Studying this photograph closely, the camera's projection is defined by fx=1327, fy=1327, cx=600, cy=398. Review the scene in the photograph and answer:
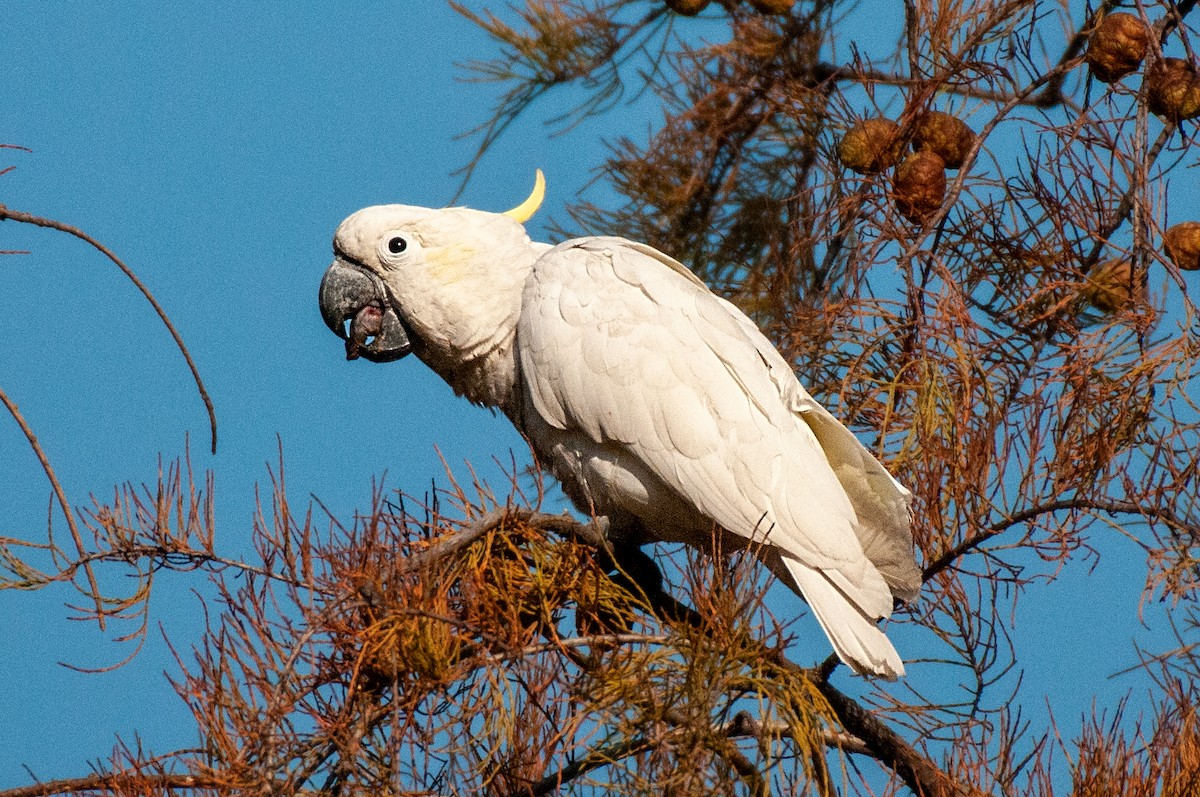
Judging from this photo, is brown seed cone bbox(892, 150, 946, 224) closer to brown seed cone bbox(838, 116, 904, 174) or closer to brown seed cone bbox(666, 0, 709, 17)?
brown seed cone bbox(838, 116, 904, 174)

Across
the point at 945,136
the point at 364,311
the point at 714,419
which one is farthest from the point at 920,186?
the point at 364,311

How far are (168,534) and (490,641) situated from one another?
0.58 meters

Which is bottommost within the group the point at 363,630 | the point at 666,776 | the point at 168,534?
the point at 666,776

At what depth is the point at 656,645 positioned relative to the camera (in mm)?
2236

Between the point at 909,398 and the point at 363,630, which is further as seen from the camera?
the point at 909,398

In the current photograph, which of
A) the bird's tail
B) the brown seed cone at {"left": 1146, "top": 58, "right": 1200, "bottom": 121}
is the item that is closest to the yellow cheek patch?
the bird's tail

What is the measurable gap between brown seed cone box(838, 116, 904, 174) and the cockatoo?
45cm

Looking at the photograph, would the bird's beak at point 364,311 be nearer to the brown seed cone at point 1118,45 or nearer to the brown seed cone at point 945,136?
the brown seed cone at point 945,136

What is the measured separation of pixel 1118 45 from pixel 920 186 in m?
0.51

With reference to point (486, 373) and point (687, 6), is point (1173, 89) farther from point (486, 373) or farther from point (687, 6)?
point (486, 373)

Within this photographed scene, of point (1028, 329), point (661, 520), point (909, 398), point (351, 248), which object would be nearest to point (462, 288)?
point (351, 248)

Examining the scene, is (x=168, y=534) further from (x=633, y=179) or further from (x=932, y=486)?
(x=633, y=179)

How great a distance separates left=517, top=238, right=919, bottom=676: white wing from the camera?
2.64 m

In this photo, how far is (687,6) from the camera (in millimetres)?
3537
